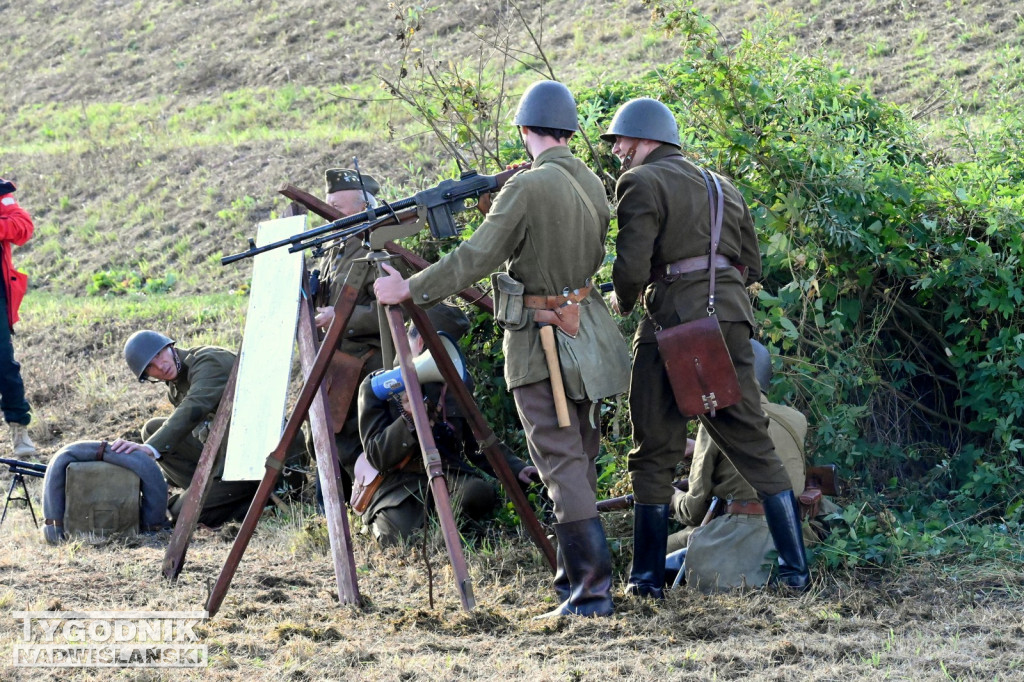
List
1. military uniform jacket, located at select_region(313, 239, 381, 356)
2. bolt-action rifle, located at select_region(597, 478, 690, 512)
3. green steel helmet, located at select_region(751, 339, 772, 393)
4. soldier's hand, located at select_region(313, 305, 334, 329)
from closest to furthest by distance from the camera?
green steel helmet, located at select_region(751, 339, 772, 393)
bolt-action rifle, located at select_region(597, 478, 690, 512)
soldier's hand, located at select_region(313, 305, 334, 329)
military uniform jacket, located at select_region(313, 239, 381, 356)

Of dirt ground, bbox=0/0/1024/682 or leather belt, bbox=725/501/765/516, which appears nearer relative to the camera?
dirt ground, bbox=0/0/1024/682

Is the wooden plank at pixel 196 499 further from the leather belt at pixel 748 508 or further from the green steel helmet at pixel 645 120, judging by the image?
the leather belt at pixel 748 508

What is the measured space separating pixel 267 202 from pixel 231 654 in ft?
35.7

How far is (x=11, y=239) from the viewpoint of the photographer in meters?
8.59

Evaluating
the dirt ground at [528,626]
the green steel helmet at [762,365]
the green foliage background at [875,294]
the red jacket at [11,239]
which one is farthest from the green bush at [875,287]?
the red jacket at [11,239]

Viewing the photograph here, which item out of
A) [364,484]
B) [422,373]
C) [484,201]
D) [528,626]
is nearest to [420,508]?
[364,484]

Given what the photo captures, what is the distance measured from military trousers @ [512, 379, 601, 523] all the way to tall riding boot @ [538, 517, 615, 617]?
0.06m

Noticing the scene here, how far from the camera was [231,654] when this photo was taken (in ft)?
14.7

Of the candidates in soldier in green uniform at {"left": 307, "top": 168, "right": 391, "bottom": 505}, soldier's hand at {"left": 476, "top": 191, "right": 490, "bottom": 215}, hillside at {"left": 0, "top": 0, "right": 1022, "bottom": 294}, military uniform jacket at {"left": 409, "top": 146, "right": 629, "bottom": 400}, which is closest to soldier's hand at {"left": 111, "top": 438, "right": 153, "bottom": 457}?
soldier in green uniform at {"left": 307, "top": 168, "right": 391, "bottom": 505}

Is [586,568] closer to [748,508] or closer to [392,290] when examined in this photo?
[748,508]

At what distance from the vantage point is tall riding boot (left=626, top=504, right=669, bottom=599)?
4.96 meters

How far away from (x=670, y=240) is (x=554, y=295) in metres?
0.58

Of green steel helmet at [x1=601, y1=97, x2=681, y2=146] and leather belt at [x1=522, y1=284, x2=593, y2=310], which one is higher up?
green steel helmet at [x1=601, y1=97, x2=681, y2=146]

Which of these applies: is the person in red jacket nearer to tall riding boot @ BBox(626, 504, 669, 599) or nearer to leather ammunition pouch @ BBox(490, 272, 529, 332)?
leather ammunition pouch @ BBox(490, 272, 529, 332)
